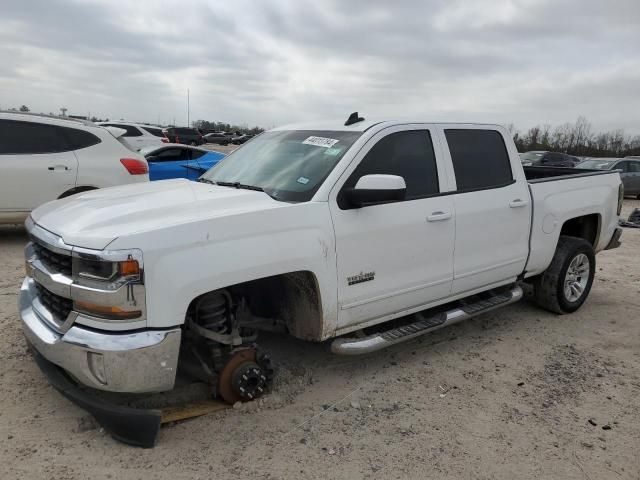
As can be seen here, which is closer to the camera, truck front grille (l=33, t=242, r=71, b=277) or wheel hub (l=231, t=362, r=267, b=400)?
truck front grille (l=33, t=242, r=71, b=277)

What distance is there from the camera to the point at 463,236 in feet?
13.9

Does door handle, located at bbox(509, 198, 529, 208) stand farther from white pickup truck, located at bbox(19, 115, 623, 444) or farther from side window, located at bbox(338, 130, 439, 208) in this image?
side window, located at bbox(338, 130, 439, 208)

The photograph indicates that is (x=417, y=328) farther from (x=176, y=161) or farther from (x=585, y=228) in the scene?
(x=176, y=161)

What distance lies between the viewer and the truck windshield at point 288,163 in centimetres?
363

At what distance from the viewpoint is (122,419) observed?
2934 millimetres

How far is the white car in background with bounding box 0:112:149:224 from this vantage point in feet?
24.1

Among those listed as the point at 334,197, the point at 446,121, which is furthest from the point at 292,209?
the point at 446,121

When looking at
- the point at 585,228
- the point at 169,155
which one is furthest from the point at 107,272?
the point at 169,155

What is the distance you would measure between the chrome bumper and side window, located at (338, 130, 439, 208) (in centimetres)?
173

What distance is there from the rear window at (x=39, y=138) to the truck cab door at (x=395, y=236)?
5516 mm

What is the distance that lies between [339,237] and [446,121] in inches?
64.6

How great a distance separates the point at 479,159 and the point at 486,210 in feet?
1.55

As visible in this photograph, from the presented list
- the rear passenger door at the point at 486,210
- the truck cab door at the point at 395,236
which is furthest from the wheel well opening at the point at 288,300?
the rear passenger door at the point at 486,210

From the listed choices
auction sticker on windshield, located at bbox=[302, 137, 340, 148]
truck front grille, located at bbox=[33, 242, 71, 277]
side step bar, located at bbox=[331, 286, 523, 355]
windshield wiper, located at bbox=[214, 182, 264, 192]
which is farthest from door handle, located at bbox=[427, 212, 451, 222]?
truck front grille, located at bbox=[33, 242, 71, 277]
